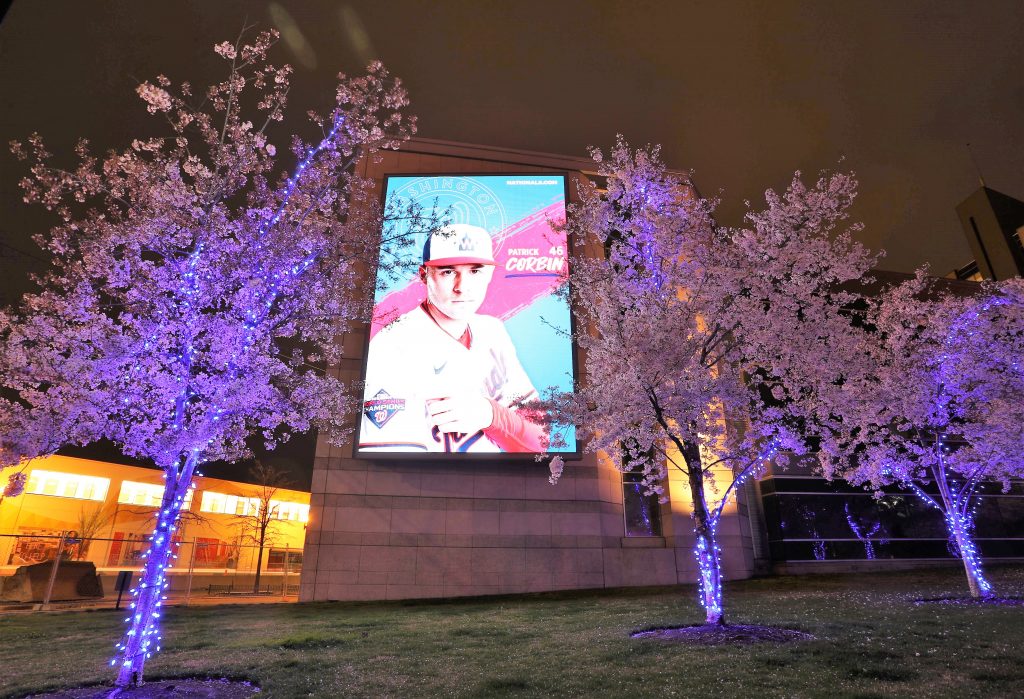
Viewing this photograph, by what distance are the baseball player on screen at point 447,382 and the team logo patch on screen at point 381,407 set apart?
0.04 metres

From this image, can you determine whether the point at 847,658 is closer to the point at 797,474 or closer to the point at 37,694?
the point at 37,694

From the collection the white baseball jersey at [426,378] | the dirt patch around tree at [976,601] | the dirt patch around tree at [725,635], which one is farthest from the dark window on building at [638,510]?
the dirt patch around tree at [725,635]

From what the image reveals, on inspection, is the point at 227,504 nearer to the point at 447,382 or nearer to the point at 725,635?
the point at 447,382

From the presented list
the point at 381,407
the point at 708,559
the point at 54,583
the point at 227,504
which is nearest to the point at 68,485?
the point at 227,504

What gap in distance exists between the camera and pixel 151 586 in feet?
26.6

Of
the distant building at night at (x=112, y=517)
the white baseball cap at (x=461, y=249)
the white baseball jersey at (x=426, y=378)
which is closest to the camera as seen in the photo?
the white baseball jersey at (x=426, y=378)

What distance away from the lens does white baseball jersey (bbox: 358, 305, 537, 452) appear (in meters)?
22.4

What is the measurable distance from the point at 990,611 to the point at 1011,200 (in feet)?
167

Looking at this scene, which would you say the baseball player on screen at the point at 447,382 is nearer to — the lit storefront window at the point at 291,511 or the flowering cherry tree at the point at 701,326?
the flowering cherry tree at the point at 701,326

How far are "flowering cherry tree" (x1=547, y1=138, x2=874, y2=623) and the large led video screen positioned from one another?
752 centimetres

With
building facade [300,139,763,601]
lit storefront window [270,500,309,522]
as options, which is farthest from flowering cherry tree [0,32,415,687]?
lit storefront window [270,500,309,522]

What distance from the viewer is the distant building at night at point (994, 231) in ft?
148

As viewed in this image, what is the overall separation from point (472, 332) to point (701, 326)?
12384 mm

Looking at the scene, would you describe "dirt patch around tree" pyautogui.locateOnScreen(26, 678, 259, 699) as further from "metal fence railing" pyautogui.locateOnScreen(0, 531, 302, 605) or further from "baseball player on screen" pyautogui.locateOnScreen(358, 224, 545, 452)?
"baseball player on screen" pyautogui.locateOnScreen(358, 224, 545, 452)
